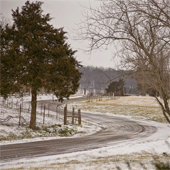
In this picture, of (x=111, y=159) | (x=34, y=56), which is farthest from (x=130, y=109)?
(x=111, y=159)

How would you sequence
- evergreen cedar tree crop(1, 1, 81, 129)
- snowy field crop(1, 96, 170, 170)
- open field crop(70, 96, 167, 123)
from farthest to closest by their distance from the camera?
open field crop(70, 96, 167, 123) < evergreen cedar tree crop(1, 1, 81, 129) < snowy field crop(1, 96, 170, 170)

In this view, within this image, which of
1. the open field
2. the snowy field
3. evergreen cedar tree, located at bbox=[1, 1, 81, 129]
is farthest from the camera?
the open field

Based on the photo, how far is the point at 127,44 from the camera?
707cm

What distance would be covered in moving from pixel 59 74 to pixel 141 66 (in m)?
7.60

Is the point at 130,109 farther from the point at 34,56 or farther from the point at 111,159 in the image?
the point at 111,159

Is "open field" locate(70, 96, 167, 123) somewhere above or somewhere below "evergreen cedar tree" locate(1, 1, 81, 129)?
below

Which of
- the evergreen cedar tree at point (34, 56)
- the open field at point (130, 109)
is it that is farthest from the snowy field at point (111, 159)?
the open field at point (130, 109)

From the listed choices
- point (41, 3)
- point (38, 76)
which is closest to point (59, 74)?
point (38, 76)

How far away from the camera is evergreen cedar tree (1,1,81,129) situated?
11.6m

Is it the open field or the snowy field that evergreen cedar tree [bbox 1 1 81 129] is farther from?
the open field

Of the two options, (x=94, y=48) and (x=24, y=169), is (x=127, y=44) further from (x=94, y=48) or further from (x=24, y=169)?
(x=24, y=169)

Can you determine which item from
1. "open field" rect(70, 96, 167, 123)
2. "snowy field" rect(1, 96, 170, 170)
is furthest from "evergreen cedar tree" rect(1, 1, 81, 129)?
"open field" rect(70, 96, 167, 123)

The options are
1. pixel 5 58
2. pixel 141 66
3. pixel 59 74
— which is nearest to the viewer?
pixel 141 66

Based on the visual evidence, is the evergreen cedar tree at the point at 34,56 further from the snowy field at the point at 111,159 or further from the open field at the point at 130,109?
the open field at the point at 130,109
